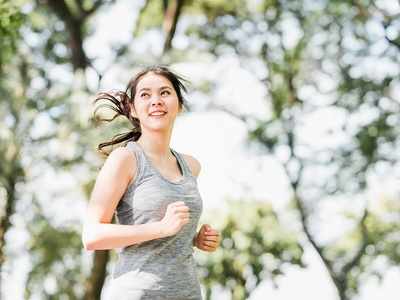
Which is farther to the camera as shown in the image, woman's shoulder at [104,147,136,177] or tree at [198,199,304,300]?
tree at [198,199,304,300]

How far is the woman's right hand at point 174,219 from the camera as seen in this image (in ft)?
8.00

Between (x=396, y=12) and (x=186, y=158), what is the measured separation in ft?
40.6

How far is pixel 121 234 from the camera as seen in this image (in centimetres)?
245

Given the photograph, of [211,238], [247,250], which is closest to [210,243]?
[211,238]

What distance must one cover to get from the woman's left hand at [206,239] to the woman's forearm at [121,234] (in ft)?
1.49

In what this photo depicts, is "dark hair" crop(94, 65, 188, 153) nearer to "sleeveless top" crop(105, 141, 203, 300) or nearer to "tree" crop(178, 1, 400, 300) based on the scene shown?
"sleeveless top" crop(105, 141, 203, 300)

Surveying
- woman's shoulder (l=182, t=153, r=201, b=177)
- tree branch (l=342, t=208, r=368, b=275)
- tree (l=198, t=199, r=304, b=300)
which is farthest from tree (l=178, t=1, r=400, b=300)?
woman's shoulder (l=182, t=153, r=201, b=177)

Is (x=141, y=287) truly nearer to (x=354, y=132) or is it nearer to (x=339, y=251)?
(x=354, y=132)

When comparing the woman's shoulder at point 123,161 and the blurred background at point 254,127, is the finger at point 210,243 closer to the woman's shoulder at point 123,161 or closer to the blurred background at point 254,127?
the woman's shoulder at point 123,161

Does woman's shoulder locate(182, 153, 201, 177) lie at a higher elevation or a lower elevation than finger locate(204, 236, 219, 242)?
higher

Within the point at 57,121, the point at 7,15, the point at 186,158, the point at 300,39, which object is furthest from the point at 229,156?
the point at 186,158

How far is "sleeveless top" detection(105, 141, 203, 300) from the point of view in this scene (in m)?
2.51

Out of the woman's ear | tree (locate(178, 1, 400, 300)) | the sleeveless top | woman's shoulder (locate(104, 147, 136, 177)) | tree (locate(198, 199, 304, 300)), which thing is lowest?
tree (locate(198, 199, 304, 300))

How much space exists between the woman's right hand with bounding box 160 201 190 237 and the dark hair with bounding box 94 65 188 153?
0.56 m
